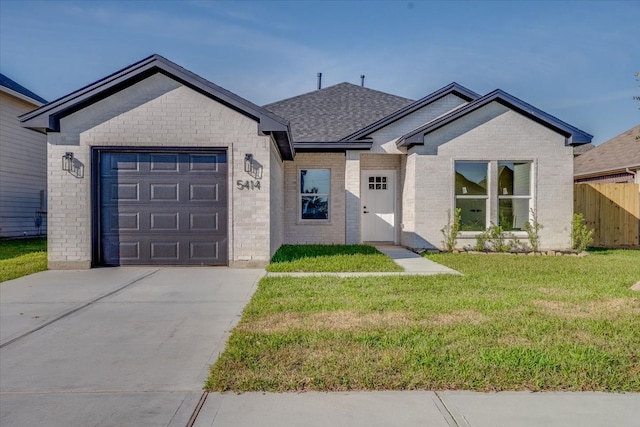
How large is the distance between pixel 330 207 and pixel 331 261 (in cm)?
501

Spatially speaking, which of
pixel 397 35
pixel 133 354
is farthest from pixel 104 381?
pixel 397 35

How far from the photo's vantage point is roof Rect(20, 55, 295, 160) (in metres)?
9.38

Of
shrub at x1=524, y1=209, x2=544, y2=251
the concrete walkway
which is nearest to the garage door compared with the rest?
the concrete walkway

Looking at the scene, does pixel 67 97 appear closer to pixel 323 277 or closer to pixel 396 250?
pixel 323 277

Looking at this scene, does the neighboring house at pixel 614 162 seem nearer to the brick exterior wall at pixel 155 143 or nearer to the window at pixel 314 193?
the window at pixel 314 193

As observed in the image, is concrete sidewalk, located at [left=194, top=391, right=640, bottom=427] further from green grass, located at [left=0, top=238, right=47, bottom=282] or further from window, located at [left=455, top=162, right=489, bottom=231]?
window, located at [left=455, top=162, right=489, bottom=231]

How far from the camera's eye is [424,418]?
116 inches

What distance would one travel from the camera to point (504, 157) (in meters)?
13.0

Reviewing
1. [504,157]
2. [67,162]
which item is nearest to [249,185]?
[67,162]

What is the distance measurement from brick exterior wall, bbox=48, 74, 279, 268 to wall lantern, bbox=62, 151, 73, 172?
0.11 metres

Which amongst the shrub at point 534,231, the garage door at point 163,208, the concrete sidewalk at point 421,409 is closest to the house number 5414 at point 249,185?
the garage door at point 163,208

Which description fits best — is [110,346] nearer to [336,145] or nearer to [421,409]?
[421,409]

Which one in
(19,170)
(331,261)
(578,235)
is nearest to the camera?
(331,261)

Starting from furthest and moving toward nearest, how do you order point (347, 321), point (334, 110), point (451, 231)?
point (334, 110) < point (451, 231) < point (347, 321)
